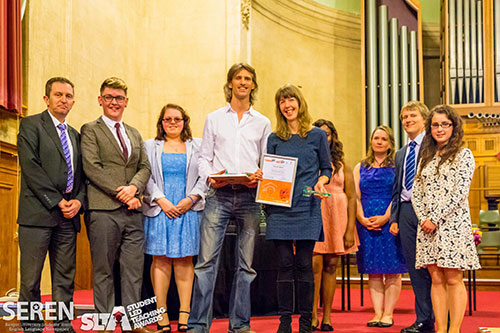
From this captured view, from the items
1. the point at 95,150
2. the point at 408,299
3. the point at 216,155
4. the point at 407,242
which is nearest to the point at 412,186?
the point at 407,242

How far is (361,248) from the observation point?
4.70 meters

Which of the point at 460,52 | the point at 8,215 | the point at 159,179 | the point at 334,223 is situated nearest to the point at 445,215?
the point at 334,223

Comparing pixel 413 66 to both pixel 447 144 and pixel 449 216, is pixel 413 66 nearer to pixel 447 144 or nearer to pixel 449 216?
pixel 447 144

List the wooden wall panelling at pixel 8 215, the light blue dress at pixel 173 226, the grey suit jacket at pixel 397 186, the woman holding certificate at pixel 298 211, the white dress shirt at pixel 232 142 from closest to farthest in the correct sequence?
the woman holding certificate at pixel 298 211 → the white dress shirt at pixel 232 142 → the light blue dress at pixel 173 226 → the grey suit jacket at pixel 397 186 → the wooden wall panelling at pixel 8 215

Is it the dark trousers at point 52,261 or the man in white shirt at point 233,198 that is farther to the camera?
the man in white shirt at point 233,198

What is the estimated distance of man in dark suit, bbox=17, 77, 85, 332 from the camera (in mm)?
3464

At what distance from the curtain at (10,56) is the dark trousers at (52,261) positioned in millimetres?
2188

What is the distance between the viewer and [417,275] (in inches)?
158

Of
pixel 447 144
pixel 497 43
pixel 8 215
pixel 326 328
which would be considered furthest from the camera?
pixel 497 43

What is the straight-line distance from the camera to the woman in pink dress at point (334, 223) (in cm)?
447

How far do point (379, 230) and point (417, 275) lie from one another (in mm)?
653

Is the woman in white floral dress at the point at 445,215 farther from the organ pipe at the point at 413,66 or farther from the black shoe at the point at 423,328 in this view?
the organ pipe at the point at 413,66

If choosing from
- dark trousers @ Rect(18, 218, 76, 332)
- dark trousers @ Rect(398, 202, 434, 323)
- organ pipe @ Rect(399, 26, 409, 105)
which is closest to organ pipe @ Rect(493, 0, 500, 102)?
organ pipe @ Rect(399, 26, 409, 105)

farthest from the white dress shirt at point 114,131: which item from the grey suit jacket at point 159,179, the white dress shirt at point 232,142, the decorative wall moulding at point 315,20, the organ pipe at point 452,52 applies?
the organ pipe at point 452,52
